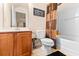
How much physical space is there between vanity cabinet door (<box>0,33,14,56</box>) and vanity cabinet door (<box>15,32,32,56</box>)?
0.09 meters

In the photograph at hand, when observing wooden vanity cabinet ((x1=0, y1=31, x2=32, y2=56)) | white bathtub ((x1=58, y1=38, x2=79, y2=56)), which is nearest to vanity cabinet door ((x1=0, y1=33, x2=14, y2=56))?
wooden vanity cabinet ((x1=0, y1=31, x2=32, y2=56))

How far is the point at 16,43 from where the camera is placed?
1707mm

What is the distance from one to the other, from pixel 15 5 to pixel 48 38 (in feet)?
1.93

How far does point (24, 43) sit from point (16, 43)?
101mm

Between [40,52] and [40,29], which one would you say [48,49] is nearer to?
[40,52]

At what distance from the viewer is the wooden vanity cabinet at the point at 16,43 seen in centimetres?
166

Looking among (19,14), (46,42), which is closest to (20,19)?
(19,14)

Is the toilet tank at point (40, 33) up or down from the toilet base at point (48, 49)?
up

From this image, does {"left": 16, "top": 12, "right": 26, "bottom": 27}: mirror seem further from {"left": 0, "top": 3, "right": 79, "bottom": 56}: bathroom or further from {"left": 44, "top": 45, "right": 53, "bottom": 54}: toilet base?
{"left": 44, "top": 45, "right": 53, "bottom": 54}: toilet base

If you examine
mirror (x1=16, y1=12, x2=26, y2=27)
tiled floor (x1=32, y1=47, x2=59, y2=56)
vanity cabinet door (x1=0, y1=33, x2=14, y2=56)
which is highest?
mirror (x1=16, y1=12, x2=26, y2=27)

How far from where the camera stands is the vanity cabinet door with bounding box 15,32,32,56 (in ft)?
5.65

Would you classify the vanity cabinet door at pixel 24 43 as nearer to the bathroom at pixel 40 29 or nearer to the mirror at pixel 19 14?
the bathroom at pixel 40 29

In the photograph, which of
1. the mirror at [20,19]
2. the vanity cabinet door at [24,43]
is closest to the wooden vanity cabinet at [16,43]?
the vanity cabinet door at [24,43]

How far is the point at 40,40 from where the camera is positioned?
1750 millimetres
